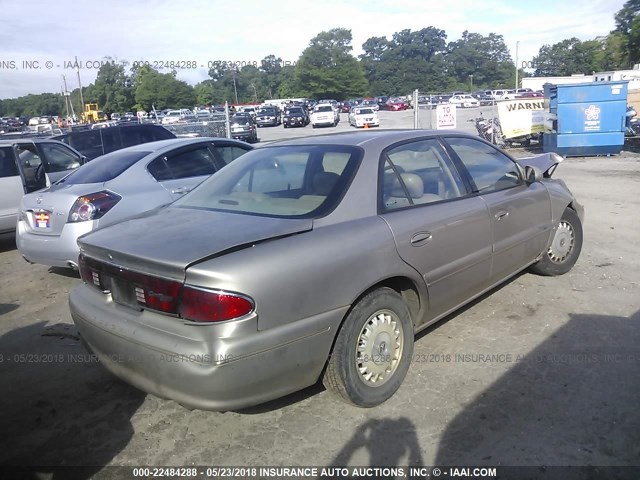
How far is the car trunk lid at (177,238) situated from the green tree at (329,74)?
282 ft

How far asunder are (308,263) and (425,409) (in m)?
1.22

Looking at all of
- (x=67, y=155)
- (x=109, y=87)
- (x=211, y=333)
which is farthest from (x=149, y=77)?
(x=211, y=333)

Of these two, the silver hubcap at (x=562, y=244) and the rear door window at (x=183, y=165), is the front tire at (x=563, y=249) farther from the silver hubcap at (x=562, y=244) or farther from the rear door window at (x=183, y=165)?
the rear door window at (x=183, y=165)

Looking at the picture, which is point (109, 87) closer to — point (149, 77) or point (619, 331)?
point (149, 77)

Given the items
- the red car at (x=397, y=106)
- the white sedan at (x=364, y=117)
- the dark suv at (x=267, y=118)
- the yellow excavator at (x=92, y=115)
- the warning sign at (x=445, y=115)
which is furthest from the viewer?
the red car at (x=397, y=106)

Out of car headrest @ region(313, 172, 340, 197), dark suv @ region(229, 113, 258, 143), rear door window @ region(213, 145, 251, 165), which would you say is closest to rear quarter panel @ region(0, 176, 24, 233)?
rear door window @ region(213, 145, 251, 165)

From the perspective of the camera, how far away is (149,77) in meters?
54.3

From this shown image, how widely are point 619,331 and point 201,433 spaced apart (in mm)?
3197

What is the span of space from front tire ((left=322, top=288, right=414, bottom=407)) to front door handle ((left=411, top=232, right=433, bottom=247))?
34 centimetres

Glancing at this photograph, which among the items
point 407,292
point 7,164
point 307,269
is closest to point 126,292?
point 307,269

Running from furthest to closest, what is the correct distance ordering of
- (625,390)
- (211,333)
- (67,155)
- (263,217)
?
1. (67,155)
2. (625,390)
3. (263,217)
4. (211,333)

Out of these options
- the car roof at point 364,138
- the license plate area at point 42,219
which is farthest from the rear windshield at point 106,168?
the car roof at point 364,138

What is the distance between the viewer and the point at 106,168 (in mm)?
5980

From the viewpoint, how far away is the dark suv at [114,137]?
10959 millimetres
